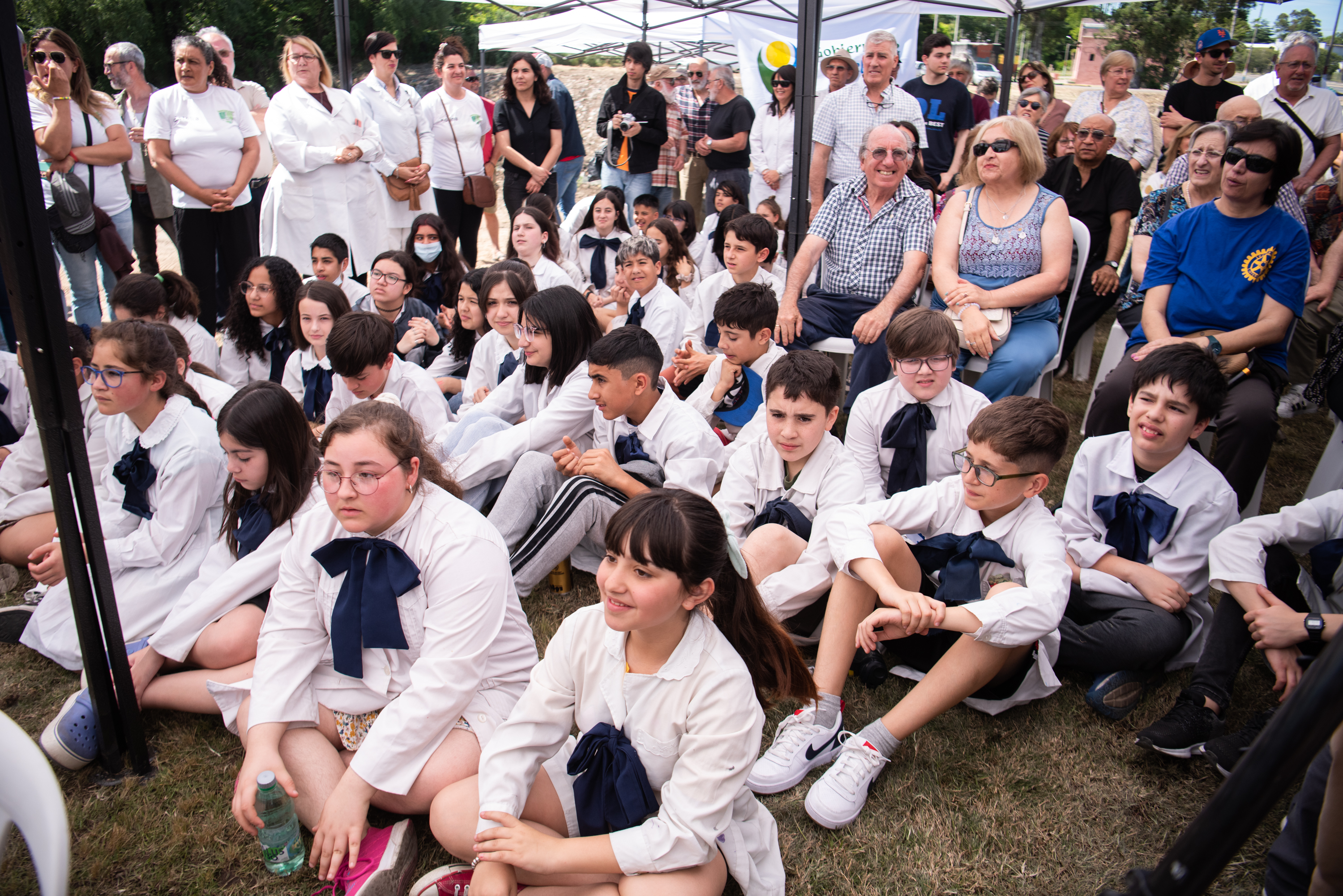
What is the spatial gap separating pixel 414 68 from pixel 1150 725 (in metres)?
23.0

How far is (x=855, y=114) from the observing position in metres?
5.50

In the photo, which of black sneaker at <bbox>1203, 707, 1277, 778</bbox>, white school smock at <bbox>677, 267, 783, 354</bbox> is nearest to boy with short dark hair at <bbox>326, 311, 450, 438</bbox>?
white school smock at <bbox>677, 267, 783, 354</bbox>

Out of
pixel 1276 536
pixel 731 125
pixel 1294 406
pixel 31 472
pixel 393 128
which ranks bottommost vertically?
pixel 1294 406

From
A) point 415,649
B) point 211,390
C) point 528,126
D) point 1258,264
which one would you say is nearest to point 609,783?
point 415,649

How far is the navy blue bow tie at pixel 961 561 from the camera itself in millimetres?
2309

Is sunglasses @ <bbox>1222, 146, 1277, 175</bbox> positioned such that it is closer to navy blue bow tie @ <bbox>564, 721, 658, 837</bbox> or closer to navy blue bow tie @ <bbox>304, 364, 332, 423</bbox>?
navy blue bow tie @ <bbox>564, 721, 658, 837</bbox>

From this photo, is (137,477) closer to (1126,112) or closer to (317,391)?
(317,391)

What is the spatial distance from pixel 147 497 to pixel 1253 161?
396 cm

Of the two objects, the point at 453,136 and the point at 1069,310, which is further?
the point at 453,136

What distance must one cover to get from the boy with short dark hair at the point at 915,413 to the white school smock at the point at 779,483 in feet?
0.63

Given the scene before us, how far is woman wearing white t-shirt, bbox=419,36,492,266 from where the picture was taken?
628cm

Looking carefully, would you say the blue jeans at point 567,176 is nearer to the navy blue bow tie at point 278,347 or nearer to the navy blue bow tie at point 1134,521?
the navy blue bow tie at point 278,347

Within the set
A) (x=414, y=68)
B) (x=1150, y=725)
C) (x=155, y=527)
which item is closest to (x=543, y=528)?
(x=155, y=527)

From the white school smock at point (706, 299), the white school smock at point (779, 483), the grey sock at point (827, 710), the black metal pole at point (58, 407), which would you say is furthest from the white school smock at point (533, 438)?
the white school smock at point (706, 299)
